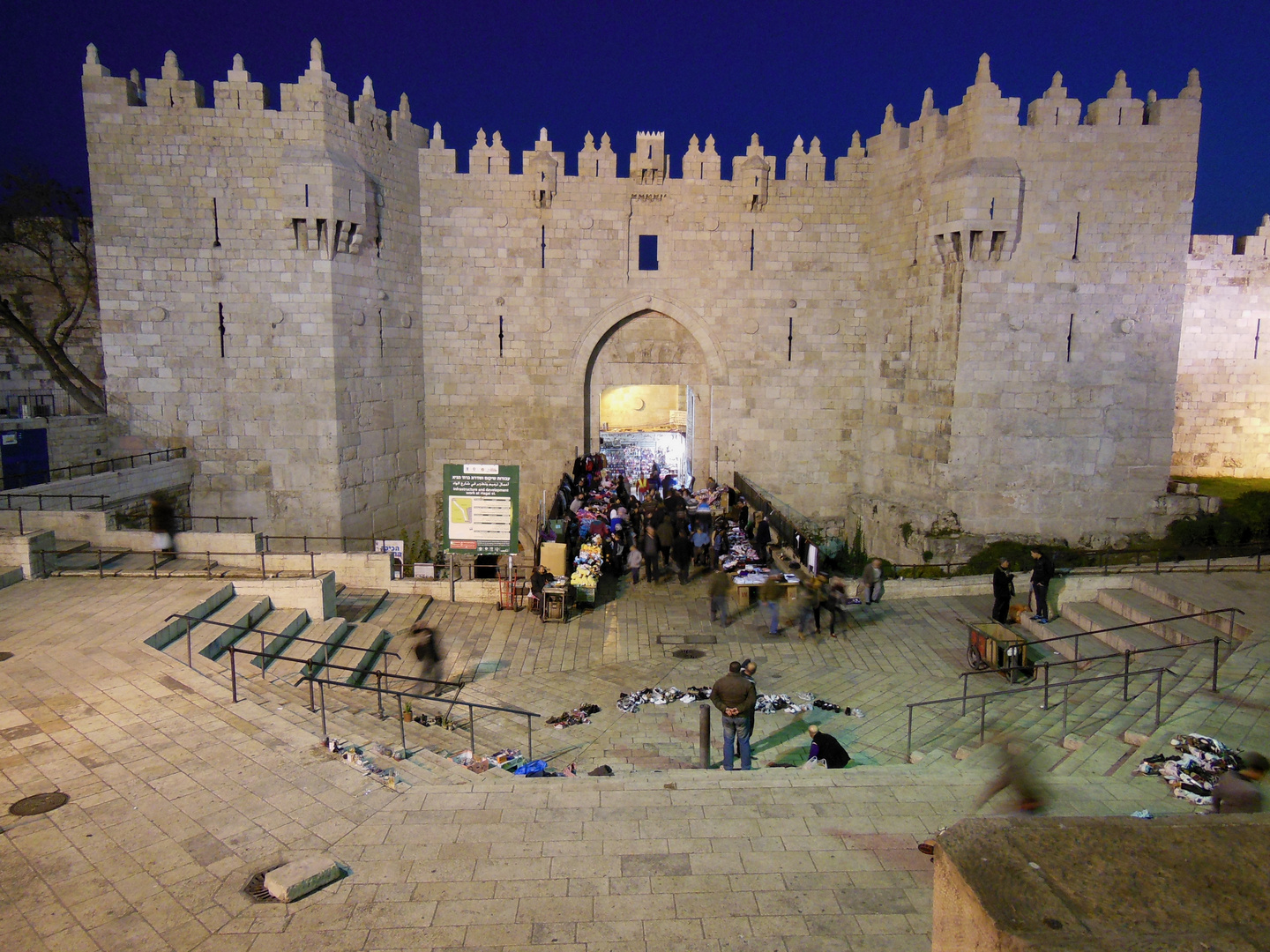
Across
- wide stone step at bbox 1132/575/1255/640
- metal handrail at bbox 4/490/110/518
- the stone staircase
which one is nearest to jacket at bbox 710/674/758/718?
the stone staircase

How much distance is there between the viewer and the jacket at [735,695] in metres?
7.93

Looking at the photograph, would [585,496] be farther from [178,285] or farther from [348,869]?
[348,869]

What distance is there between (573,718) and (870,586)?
6.64 meters

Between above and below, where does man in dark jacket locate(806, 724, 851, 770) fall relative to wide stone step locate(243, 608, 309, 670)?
below

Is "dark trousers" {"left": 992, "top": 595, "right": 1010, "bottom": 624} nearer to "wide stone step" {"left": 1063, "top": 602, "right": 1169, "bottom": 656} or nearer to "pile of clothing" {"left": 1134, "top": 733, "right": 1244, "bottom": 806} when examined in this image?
"wide stone step" {"left": 1063, "top": 602, "right": 1169, "bottom": 656}

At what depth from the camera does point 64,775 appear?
6.56 meters

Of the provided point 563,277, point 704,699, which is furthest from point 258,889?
point 563,277

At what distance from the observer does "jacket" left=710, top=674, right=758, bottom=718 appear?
312 inches

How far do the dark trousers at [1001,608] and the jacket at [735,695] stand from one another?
20.3 ft

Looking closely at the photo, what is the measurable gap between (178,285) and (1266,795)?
17977 millimetres

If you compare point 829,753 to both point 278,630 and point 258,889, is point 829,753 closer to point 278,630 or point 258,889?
point 258,889

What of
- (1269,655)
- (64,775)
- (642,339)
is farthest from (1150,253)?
(64,775)

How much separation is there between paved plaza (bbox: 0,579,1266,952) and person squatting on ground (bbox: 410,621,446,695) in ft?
2.69

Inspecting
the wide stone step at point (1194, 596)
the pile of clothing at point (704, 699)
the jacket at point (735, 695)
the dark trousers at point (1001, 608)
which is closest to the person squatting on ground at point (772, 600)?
the pile of clothing at point (704, 699)
